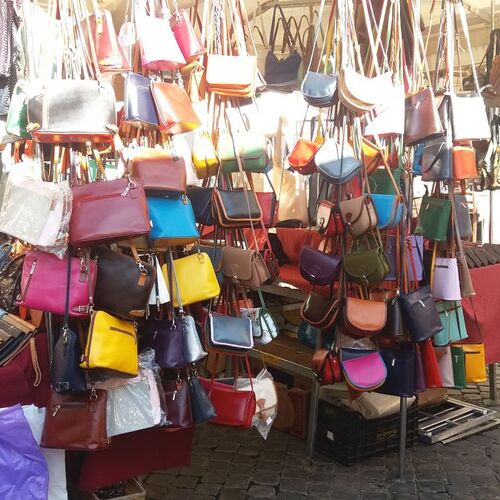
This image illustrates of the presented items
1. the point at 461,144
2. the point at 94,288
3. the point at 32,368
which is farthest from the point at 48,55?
the point at 461,144

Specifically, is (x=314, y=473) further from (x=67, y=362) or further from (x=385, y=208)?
(x=67, y=362)

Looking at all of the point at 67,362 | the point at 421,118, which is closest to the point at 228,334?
the point at 67,362

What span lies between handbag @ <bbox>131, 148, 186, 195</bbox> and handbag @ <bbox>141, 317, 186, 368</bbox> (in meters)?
0.69

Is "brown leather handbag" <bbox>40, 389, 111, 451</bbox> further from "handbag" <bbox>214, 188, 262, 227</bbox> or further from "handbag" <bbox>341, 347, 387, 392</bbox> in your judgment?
"handbag" <bbox>341, 347, 387, 392</bbox>

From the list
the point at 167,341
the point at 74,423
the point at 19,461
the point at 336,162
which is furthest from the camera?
the point at 336,162

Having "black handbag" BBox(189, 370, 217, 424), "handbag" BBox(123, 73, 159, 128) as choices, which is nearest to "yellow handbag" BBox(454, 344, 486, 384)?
"black handbag" BBox(189, 370, 217, 424)

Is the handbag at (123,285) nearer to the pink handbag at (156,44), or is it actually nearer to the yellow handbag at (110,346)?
the yellow handbag at (110,346)

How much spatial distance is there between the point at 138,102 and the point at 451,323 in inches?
106

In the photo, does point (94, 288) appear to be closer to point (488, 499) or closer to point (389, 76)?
point (389, 76)

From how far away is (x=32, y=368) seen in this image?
→ 9.57 feet

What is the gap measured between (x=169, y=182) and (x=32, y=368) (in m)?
1.16

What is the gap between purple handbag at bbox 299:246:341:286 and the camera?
146 inches

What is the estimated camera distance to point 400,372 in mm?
3807

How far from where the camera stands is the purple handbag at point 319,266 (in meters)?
3.70
